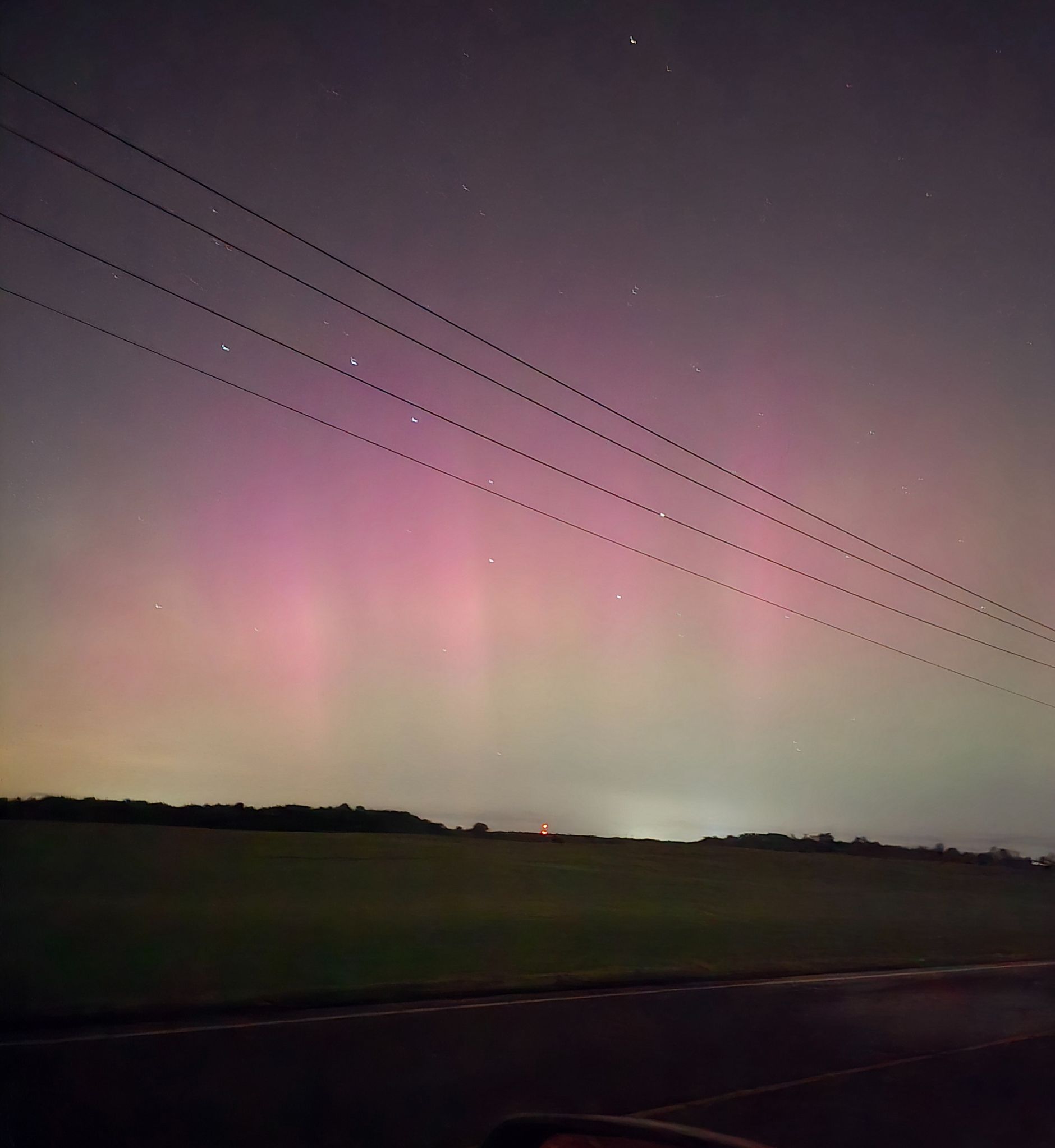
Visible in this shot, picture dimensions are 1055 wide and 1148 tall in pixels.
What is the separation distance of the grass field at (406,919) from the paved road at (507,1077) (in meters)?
2.27

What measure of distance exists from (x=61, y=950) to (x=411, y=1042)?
315 inches

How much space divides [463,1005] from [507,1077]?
401 cm

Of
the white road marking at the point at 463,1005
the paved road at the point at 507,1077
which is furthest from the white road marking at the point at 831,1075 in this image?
the white road marking at the point at 463,1005

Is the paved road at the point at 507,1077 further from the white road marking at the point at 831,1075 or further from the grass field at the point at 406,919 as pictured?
the grass field at the point at 406,919

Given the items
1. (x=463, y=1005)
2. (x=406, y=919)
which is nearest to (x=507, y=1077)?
(x=463, y=1005)

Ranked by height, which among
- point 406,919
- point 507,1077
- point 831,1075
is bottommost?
point 831,1075

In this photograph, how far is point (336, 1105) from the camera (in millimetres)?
7359

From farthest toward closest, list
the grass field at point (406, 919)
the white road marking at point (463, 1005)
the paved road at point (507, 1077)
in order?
the grass field at point (406, 919), the white road marking at point (463, 1005), the paved road at point (507, 1077)

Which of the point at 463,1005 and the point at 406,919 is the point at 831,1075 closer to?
the point at 463,1005

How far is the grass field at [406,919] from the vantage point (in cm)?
1384

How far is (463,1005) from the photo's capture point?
12.3m

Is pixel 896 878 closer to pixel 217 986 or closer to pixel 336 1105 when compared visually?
pixel 217 986

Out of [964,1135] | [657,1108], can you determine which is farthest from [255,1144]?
[964,1135]

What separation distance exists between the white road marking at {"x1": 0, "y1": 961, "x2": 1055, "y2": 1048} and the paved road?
6 cm
